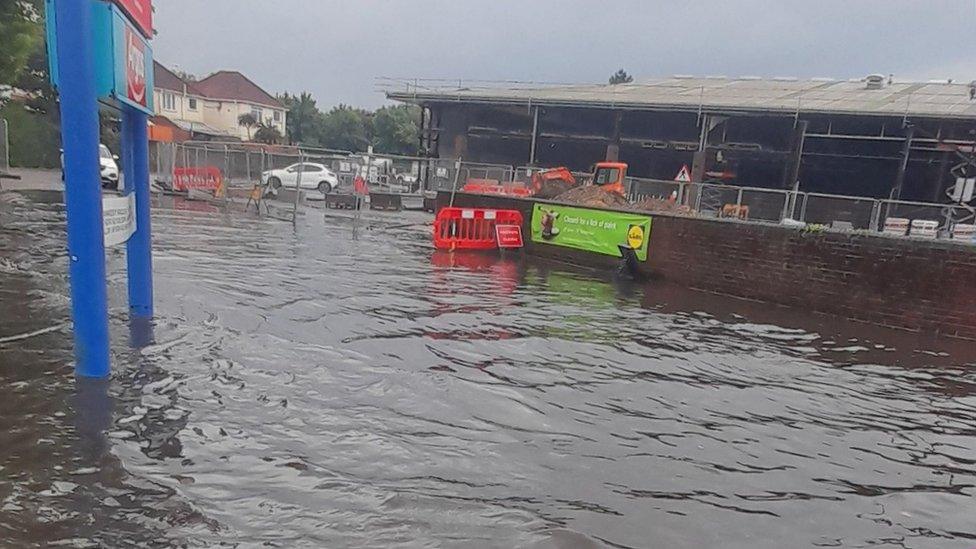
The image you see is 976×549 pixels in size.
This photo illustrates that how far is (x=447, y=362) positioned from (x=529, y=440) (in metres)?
2.04

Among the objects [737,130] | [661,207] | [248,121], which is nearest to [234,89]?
[248,121]

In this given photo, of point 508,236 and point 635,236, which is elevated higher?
point 635,236

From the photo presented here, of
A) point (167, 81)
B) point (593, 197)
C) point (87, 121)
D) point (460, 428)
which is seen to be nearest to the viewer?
point (87, 121)

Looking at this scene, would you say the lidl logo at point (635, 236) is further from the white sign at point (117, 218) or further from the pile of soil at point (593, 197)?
the white sign at point (117, 218)

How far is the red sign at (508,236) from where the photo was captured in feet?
55.5

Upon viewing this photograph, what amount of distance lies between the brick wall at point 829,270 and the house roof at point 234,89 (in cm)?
6679

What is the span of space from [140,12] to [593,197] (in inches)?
521

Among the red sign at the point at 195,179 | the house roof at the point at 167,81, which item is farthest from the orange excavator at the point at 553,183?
the house roof at the point at 167,81

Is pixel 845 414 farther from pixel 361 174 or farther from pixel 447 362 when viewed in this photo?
pixel 361 174

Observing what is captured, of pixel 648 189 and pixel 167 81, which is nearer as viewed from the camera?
pixel 648 189

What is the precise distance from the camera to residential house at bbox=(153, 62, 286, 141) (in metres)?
62.1

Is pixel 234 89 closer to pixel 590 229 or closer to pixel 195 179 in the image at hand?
pixel 195 179

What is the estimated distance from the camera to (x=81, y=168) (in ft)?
15.6

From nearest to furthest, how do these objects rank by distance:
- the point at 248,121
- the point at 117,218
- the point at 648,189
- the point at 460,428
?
the point at 460,428 < the point at 117,218 < the point at 648,189 < the point at 248,121
